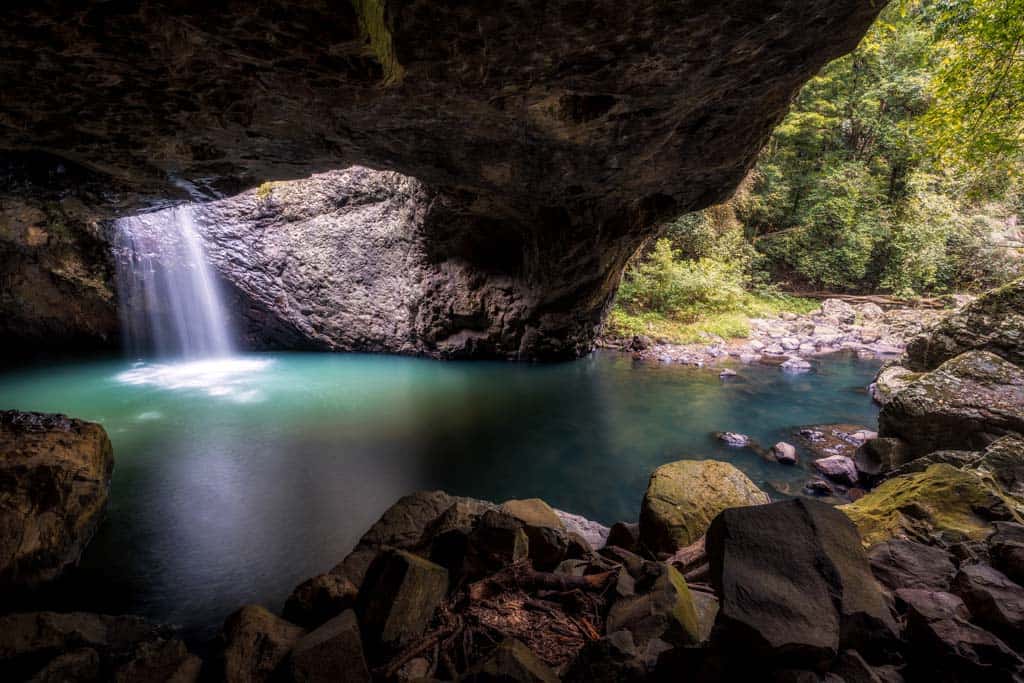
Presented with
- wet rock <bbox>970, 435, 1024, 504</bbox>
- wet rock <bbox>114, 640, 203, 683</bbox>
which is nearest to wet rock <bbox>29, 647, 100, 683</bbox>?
wet rock <bbox>114, 640, 203, 683</bbox>

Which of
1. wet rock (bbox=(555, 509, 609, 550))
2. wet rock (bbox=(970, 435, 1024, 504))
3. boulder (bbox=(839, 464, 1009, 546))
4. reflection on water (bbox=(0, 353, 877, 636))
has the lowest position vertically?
reflection on water (bbox=(0, 353, 877, 636))

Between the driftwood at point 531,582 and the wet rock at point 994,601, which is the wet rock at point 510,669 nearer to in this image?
the driftwood at point 531,582

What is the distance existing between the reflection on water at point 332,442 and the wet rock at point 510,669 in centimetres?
258

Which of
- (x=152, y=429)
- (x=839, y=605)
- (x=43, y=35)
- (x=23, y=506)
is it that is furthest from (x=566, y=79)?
(x=152, y=429)

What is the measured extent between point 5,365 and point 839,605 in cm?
1662

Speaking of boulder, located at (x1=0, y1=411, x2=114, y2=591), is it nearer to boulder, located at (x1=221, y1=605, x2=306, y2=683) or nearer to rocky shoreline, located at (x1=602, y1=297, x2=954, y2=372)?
boulder, located at (x1=221, y1=605, x2=306, y2=683)

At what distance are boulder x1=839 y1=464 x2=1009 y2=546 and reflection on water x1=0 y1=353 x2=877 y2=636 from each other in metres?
2.38

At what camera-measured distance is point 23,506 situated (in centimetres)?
336

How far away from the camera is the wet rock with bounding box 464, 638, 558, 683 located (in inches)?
59.9

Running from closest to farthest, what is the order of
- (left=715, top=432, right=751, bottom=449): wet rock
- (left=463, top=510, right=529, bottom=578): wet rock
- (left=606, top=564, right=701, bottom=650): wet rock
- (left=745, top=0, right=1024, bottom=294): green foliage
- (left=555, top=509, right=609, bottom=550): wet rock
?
(left=606, top=564, right=701, bottom=650): wet rock < (left=463, top=510, right=529, bottom=578): wet rock < (left=555, top=509, right=609, bottom=550): wet rock < (left=715, top=432, right=751, bottom=449): wet rock < (left=745, top=0, right=1024, bottom=294): green foliage

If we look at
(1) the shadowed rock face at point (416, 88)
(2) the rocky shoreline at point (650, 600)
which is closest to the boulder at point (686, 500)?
Answer: (2) the rocky shoreline at point (650, 600)

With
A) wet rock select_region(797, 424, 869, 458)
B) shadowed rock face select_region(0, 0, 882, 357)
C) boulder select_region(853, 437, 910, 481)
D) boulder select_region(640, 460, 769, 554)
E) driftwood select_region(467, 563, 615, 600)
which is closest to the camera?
driftwood select_region(467, 563, 615, 600)

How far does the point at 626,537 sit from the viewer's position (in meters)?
2.94

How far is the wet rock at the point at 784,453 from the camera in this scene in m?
5.87
